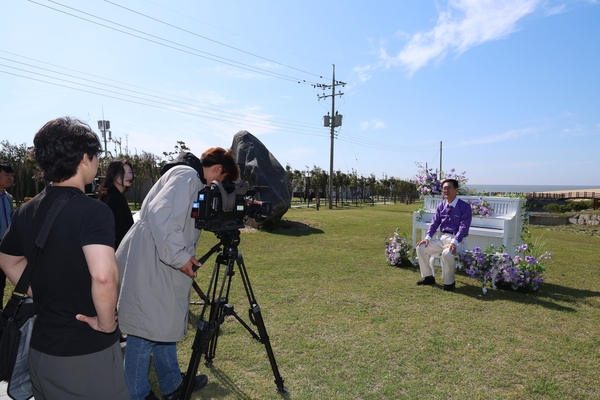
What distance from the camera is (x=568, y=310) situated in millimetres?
5168

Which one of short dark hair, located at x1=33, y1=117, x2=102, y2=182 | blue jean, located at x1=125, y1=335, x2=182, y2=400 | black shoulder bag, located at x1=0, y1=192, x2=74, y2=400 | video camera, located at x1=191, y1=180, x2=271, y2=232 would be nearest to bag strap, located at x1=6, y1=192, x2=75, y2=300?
black shoulder bag, located at x1=0, y1=192, x2=74, y2=400

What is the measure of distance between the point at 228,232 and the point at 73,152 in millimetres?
1271

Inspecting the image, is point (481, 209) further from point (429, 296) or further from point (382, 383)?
point (382, 383)

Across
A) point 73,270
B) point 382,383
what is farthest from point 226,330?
point 73,270

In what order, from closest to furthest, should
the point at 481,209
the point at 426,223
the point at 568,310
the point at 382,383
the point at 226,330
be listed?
the point at 382,383
the point at 226,330
the point at 568,310
the point at 481,209
the point at 426,223

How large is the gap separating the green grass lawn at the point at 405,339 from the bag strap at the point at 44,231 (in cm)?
187

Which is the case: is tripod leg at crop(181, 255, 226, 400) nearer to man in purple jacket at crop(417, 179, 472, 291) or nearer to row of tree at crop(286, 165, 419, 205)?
man in purple jacket at crop(417, 179, 472, 291)

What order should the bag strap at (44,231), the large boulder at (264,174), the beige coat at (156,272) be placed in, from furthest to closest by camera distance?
the large boulder at (264,174) → the beige coat at (156,272) → the bag strap at (44,231)

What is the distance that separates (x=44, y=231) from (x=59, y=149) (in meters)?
0.36

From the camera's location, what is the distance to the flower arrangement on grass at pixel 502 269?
5.98 m

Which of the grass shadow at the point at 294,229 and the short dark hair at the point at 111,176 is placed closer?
the short dark hair at the point at 111,176

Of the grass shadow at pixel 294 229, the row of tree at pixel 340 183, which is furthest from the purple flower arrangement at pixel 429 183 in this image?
the row of tree at pixel 340 183

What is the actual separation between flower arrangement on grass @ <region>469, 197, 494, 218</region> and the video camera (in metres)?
5.66

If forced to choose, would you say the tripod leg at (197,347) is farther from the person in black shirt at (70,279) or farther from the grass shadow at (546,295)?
the grass shadow at (546,295)
